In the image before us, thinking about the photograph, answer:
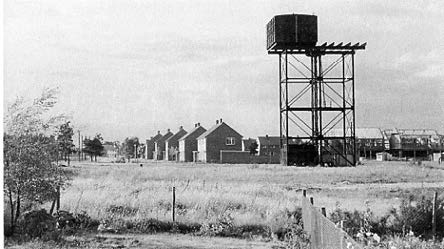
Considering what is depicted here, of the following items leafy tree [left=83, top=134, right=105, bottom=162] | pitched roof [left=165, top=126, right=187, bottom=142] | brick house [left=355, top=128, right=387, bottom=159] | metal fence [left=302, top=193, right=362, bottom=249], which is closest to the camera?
metal fence [left=302, top=193, right=362, bottom=249]

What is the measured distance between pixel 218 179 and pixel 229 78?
0.72m

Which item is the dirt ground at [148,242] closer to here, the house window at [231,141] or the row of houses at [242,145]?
the row of houses at [242,145]

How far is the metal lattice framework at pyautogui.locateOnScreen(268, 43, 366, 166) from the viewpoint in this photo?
14.3ft

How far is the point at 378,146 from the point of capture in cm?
429

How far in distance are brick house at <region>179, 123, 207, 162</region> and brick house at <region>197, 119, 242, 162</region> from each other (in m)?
0.03

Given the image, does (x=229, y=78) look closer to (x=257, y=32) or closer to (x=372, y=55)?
(x=257, y=32)

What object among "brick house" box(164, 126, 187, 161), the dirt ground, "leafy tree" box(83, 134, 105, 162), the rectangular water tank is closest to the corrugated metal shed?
the rectangular water tank

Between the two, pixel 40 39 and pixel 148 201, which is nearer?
pixel 40 39

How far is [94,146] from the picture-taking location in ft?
15.5

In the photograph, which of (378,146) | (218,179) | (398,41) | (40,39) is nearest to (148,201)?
(218,179)

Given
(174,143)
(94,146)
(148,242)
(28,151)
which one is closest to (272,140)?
(174,143)

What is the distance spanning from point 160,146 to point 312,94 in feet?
3.54

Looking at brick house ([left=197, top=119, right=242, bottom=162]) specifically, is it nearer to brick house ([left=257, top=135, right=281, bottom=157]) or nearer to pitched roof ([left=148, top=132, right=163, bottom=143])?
brick house ([left=257, top=135, right=281, bottom=157])

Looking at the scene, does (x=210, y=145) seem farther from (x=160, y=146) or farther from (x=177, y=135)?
(x=160, y=146)
